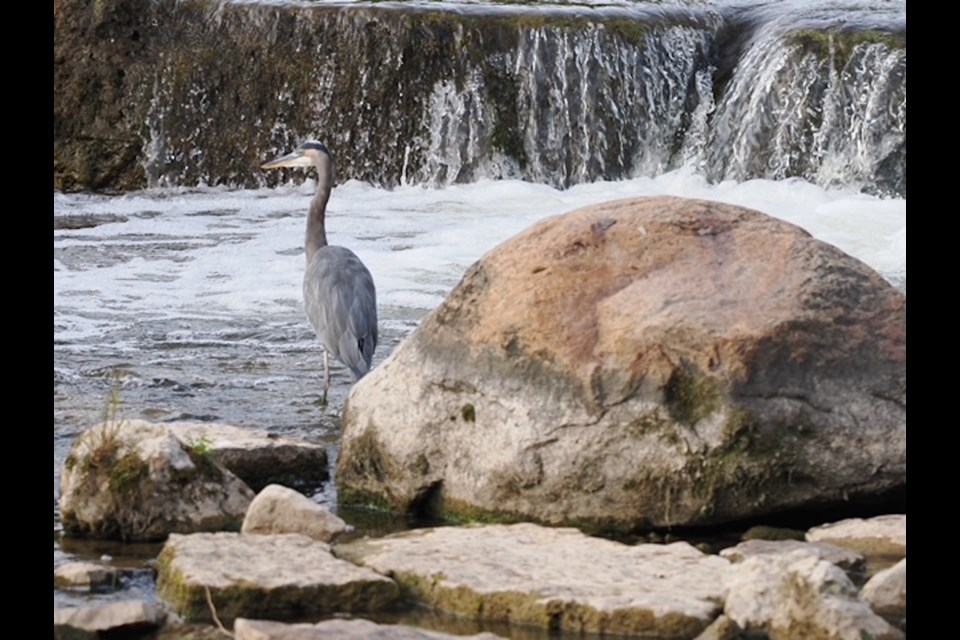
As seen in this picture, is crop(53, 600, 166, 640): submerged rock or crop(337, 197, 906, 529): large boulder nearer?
crop(53, 600, 166, 640): submerged rock

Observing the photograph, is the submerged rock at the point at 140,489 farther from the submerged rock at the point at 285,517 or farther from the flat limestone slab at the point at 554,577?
the flat limestone slab at the point at 554,577

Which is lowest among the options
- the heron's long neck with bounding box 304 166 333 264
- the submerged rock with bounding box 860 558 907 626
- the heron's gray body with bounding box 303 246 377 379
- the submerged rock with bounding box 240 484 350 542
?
the submerged rock with bounding box 240 484 350 542

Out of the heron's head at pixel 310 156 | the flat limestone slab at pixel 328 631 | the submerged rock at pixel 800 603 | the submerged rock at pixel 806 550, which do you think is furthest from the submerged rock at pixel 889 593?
the heron's head at pixel 310 156

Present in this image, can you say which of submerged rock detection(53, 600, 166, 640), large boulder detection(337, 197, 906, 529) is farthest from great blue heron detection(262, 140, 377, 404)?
submerged rock detection(53, 600, 166, 640)

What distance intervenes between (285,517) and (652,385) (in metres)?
1.18

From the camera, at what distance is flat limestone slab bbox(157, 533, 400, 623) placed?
14.6 ft

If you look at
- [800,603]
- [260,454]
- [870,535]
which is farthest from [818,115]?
[800,603]

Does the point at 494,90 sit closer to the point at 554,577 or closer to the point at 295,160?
the point at 295,160

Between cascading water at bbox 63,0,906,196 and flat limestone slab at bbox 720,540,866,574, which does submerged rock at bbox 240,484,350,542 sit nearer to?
flat limestone slab at bbox 720,540,866,574

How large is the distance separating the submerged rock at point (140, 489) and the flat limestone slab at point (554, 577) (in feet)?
1.97

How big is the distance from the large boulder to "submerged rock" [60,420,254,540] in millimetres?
557
